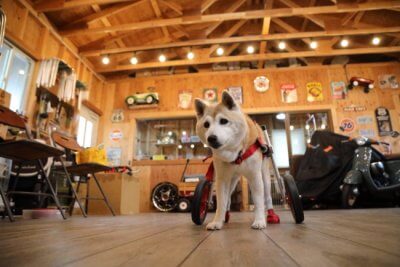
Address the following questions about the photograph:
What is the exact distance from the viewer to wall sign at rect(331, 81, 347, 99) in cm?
611

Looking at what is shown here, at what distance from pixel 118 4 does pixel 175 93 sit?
247 centimetres

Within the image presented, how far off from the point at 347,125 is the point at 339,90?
923 millimetres

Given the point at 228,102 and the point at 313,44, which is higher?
the point at 313,44

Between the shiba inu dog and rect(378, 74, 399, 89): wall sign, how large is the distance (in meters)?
6.36

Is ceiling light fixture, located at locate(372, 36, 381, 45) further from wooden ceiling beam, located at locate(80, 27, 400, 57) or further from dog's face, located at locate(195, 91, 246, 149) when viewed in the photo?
dog's face, located at locate(195, 91, 246, 149)

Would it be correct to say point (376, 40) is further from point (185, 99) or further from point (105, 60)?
point (105, 60)

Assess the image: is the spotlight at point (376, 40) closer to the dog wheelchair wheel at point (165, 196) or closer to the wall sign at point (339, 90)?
the wall sign at point (339, 90)

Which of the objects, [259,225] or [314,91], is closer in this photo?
[259,225]

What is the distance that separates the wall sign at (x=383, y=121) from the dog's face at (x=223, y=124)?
19.3ft

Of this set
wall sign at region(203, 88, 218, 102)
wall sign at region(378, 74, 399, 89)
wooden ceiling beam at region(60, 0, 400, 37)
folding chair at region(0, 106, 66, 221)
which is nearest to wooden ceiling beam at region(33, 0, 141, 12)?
wooden ceiling beam at region(60, 0, 400, 37)

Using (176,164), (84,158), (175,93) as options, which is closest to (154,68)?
(175,93)

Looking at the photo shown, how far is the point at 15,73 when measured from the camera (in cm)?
407

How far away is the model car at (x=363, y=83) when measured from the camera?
19.5 feet

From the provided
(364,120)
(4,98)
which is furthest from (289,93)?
(4,98)
